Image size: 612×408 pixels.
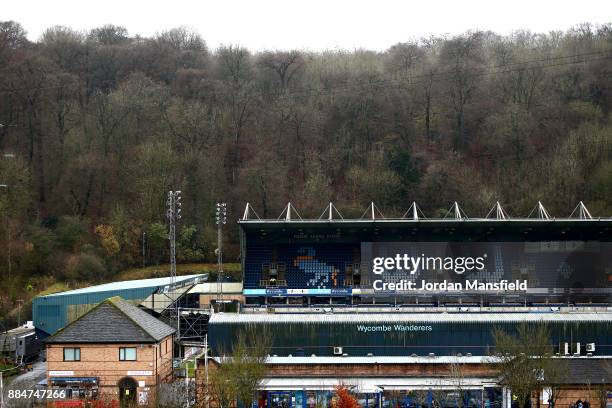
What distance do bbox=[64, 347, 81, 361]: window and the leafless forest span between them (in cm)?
2195

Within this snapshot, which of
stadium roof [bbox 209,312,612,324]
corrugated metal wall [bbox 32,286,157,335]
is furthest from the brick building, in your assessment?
corrugated metal wall [bbox 32,286,157,335]

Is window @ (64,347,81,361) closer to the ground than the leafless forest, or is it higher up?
closer to the ground

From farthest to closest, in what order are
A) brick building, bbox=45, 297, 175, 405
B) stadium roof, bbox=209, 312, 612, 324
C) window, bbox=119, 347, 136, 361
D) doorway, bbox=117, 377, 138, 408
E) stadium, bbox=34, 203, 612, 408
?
stadium roof, bbox=209, 312, 612, 324
stadium, bbox=34, 203, 612, 408
window, bbox=119, 347, 136, 361
brick building, bbox=45, 297, 175, 405
doorway, bbox=117, 377, 138, 408

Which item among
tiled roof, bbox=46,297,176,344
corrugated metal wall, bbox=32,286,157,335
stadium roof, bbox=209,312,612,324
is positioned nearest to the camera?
tiled roof, bbox=46,297,176,344

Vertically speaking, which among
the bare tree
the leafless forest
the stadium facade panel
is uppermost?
the leafless forest

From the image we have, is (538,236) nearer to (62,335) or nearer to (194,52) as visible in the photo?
(62,335)

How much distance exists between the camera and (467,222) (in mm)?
46188

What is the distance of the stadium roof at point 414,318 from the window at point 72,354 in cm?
602

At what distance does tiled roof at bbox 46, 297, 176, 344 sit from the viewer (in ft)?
113

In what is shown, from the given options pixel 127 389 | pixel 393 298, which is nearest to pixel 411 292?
pixel 393 298

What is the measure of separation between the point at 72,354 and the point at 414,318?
47.6ft

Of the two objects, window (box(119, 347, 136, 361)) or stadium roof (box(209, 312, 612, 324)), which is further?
stadium roof (box(209, 312, 612, 324))

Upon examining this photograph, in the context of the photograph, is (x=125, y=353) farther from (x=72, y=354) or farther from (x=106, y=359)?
(x=72, y=354)

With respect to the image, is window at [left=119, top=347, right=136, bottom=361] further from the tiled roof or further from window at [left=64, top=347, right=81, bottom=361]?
window at [left=64, top=347, right=81, bottom=361]
